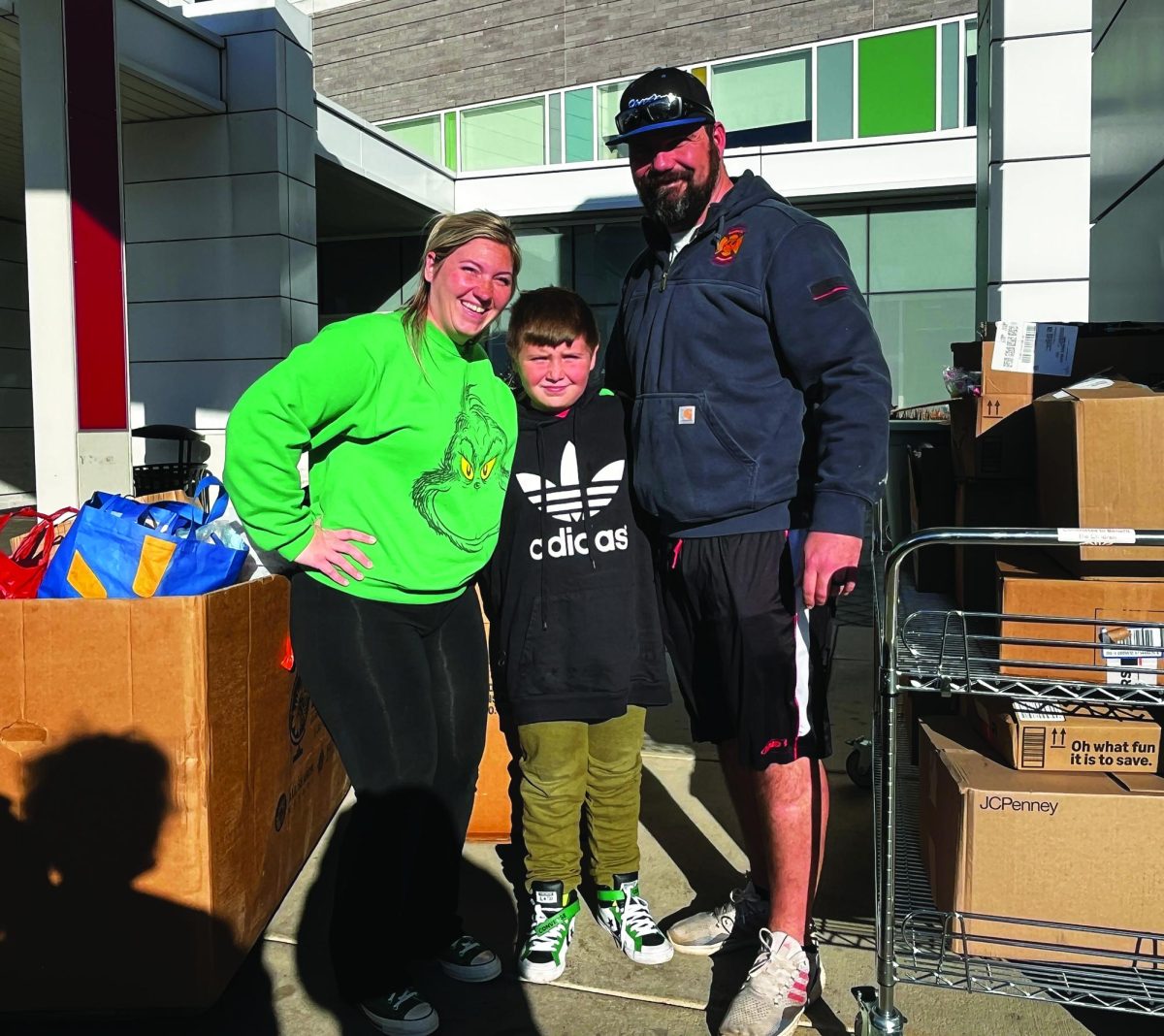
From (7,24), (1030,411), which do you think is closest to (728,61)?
(7,24)

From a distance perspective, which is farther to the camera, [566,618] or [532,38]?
A: [532,38]

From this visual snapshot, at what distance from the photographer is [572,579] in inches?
95.0

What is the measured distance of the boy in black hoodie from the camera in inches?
94.9

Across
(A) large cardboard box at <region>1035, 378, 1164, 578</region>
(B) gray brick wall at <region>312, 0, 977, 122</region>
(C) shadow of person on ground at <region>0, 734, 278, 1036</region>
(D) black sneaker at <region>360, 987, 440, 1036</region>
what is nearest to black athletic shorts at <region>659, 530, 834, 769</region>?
(A) large cardboard box at <region>1035, 378, 1164, 578</region>

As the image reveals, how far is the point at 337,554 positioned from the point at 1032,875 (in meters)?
1.68

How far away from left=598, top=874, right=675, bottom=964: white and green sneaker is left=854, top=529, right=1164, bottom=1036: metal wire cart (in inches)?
24.0

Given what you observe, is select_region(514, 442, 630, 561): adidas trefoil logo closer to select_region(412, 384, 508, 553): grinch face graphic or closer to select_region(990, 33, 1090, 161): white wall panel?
select_region(412, 384, 508, 553): grinch face graphic

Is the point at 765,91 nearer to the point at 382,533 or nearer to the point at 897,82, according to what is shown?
the point at 897,82

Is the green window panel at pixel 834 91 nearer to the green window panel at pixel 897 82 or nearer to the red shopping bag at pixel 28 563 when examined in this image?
the green window panel at pixel 897 82

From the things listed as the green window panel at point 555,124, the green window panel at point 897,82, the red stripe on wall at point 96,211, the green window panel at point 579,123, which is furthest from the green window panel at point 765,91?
the red stripe on wall at point 96,211

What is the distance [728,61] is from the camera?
14016 mm

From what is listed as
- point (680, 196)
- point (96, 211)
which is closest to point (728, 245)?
point (680, 196)

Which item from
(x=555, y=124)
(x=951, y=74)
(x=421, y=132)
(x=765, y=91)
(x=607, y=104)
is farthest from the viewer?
(x=421, y=132)

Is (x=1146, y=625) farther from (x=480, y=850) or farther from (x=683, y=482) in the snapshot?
(x=480, y=850)
